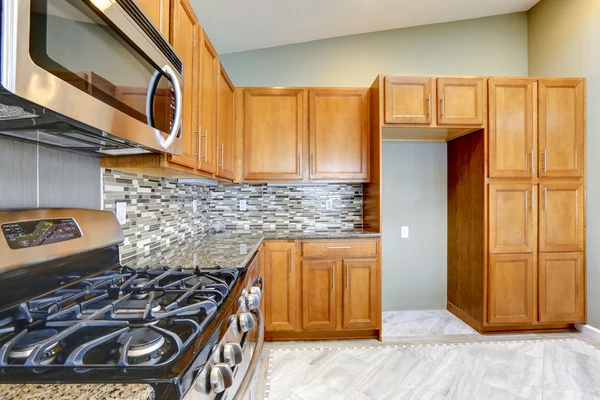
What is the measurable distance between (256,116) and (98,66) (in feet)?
6.19

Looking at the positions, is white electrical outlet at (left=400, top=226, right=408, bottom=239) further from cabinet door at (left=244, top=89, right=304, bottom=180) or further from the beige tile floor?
cabinet door at (left=244, top=89, right=304, bottom=180)

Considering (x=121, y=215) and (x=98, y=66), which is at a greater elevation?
(x=98, y=66)

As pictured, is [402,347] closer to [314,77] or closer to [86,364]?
[86,364]

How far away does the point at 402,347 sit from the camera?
2.27 metres

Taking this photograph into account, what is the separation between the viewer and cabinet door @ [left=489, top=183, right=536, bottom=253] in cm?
241

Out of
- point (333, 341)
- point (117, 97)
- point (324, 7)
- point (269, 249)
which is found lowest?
point (333, 341)

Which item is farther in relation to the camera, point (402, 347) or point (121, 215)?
point (402, 347)

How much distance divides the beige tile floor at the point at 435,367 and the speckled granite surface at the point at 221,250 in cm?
73

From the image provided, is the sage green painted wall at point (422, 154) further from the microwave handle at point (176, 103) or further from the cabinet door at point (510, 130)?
the microwave handle at point (176, 103)

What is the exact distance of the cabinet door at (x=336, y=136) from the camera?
8.54 ft

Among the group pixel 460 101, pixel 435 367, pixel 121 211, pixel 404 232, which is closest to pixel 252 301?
pixel 121 211

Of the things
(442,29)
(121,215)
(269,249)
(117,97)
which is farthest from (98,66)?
(442,29)

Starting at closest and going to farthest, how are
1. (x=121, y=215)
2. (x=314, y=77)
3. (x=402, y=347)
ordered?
(x=121, y=215) → (x=402, y=347) → (x=314, y=77)

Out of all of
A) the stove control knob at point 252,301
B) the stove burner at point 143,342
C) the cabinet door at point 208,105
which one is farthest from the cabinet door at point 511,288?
the stove burner at point 143,342
